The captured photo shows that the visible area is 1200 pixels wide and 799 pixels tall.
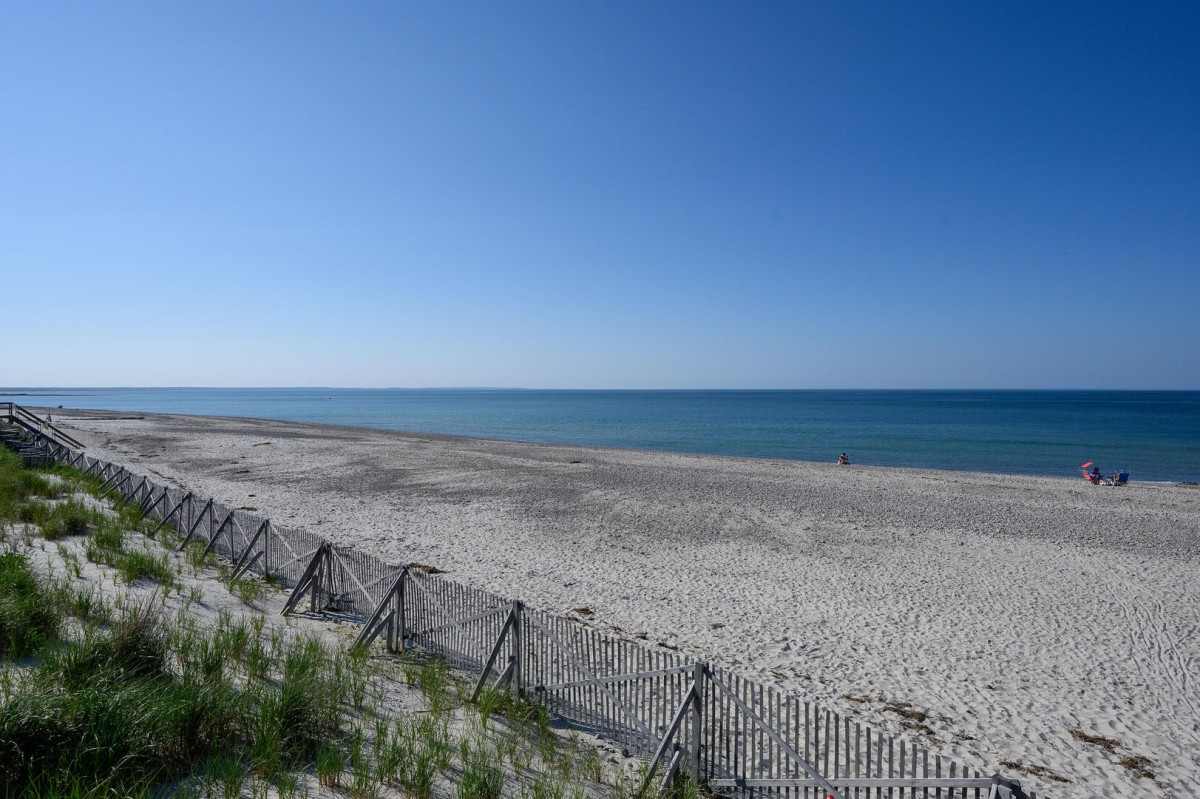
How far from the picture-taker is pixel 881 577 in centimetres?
1535

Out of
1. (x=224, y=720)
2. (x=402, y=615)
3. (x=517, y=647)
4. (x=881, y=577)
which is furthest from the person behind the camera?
(x=881, y=577)

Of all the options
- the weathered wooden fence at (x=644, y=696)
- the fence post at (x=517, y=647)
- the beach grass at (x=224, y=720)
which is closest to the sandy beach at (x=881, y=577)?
the weathered wooden fence at (x=644, y=696)

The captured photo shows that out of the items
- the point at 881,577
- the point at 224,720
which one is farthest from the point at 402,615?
the point at 881,577

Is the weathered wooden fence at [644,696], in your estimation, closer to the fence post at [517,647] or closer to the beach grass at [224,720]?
the fence post at [517,647]

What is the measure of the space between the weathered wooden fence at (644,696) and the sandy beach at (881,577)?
1.49m

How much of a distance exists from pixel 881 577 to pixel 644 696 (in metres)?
10.1

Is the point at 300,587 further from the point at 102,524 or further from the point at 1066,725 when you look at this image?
the point at 1066,725

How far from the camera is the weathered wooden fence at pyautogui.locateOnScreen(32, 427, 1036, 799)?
5.81 m

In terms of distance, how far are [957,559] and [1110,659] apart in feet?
21.2

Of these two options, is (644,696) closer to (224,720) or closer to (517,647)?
(517,647)

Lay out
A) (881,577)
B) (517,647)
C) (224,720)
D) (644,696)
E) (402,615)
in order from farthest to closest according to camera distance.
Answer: (881,577) → (402,615) → (517,647) → (644,696) → (224,720)

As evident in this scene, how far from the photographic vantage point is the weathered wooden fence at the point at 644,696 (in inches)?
229

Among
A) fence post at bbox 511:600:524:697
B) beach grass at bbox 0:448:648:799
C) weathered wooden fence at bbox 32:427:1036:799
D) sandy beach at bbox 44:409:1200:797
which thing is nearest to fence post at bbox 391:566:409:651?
weathered wooden fence at bbox 32:427:1036:799

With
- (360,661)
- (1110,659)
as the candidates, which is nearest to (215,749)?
(360,661)
